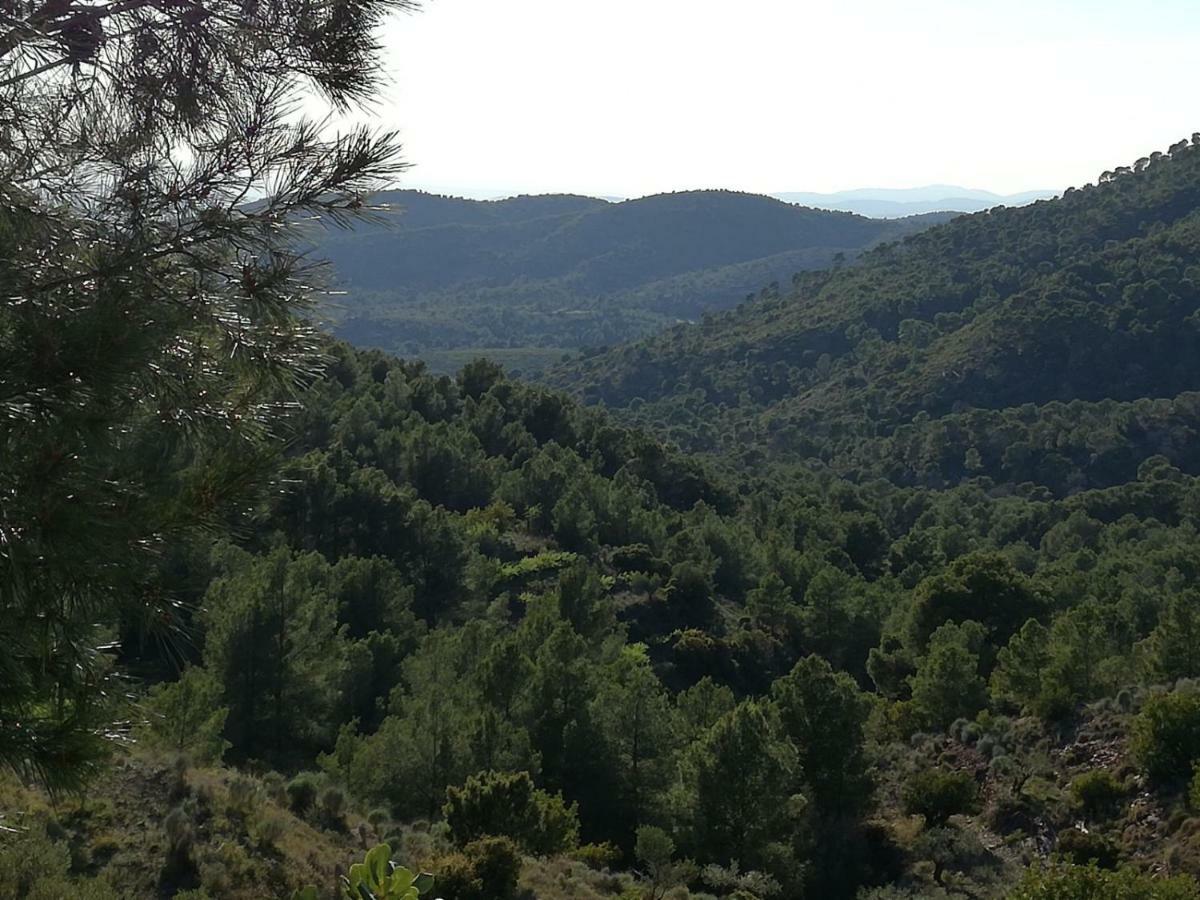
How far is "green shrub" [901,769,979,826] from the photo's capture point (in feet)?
57.4

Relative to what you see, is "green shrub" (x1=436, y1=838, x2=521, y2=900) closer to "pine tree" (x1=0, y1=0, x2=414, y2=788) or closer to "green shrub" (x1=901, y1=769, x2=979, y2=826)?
"pine tree" (x1=0, y1=0, x2=414, y2=788)

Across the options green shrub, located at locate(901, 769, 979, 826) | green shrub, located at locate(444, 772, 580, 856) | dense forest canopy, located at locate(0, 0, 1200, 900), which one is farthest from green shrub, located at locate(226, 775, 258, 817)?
green shrub, located at locate(901, 769, 979, 826)

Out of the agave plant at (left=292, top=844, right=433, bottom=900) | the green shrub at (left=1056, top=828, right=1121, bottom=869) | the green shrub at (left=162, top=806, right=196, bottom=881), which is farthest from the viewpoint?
the green shrub at (left=1056, top=828, right=1121, bottom=869)

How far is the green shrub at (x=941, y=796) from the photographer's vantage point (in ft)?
57.4

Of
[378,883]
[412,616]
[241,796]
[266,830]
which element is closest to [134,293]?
[378,883]

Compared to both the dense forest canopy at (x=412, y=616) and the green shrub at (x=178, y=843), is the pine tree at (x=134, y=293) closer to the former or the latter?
the dense forest canopy at (x=412, y=616)

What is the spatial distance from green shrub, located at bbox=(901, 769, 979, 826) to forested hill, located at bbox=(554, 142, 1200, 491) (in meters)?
54.8

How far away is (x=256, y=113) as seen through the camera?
14.2 ft

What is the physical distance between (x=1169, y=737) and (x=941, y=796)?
12.7 feet

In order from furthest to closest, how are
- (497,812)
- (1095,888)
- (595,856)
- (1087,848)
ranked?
(1087,848)
(595,856)
(497,812)
(1095,888)

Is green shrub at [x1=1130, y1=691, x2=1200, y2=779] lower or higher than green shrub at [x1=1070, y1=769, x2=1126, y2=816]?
higher

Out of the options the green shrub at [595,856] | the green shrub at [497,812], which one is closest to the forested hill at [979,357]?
the green shrub at [595,856]

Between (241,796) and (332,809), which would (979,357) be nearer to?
(332,809)

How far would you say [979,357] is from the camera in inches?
3204
